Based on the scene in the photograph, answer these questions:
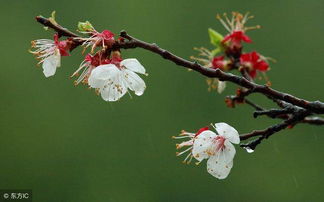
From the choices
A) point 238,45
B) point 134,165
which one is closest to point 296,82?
point 134,165

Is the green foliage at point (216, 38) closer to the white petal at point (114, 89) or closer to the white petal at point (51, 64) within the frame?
the white petal at point (114, 89)

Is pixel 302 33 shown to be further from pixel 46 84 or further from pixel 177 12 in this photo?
pixel 46 84

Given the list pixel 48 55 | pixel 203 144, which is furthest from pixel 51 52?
pixel 203 144

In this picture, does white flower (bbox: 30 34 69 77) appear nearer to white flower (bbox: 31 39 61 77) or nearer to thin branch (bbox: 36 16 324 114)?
white flower (bbox: 31 39 61 77)

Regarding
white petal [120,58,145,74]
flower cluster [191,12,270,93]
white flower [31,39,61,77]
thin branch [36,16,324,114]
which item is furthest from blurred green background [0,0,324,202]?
thin branch [36,16,324,114]

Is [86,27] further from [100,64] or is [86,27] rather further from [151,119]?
[151,119]
